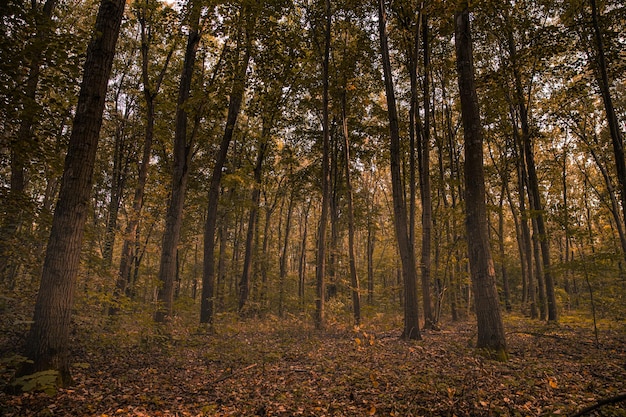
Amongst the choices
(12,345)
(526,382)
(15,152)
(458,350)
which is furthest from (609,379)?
(15,152)

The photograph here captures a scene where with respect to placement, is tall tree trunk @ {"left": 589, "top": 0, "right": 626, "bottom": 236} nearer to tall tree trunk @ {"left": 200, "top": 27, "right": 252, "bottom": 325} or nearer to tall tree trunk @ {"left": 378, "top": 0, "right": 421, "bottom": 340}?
tall tree trunk @ {"left": 378, "top": 0, "right": 421, "bottom": 340}

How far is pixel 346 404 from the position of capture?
15.6 feet

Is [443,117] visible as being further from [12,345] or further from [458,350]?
[12,345]

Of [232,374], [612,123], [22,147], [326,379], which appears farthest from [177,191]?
[612,123]

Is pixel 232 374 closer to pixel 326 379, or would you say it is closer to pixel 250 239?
pixel 326 379

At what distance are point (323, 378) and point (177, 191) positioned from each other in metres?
7.43

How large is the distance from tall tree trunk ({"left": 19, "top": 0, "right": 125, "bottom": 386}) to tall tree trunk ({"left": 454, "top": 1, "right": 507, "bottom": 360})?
Result: 688 cm

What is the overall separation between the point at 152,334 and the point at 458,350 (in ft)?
24.0

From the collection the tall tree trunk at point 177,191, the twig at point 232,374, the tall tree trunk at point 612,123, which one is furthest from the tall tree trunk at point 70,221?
the tall tree trunk at point 612,123

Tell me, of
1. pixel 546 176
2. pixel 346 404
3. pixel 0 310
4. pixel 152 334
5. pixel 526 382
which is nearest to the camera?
pixel 346 404

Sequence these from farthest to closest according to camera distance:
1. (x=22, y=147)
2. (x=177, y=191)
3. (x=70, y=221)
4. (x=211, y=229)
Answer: (x=211, y=229) < (x=177, y=191) < (x=22, y=147) < (x=70, y=221)

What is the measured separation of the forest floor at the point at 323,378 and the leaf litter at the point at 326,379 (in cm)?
2

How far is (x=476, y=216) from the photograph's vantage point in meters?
7.28

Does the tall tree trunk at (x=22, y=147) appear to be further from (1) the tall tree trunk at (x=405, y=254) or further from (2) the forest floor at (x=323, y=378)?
(1) the tall tree trunk at (x=405, y=254)
